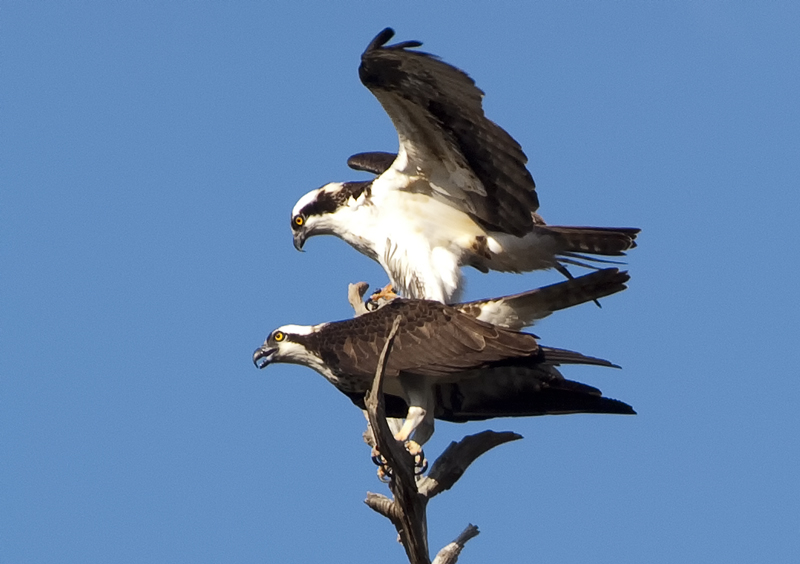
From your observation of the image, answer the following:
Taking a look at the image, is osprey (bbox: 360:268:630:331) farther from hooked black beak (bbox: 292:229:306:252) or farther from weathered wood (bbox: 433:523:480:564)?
hooked black beak (bbox: 292:229:306:252)

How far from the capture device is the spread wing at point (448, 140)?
8.11 m

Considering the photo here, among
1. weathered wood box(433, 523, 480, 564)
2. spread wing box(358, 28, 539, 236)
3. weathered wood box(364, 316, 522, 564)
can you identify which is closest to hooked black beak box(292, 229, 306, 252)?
spread wing box(358, 28, 539, 236)

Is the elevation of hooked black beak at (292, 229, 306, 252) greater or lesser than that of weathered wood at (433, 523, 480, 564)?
greater

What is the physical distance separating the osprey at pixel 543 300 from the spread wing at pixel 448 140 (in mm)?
989

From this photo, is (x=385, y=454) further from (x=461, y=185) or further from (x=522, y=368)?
(x=461, y=185)

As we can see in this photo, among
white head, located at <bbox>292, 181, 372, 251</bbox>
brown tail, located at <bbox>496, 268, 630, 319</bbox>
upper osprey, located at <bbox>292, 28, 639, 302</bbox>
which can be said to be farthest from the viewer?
white head, located at <bbox>292, 181, 372, 251</bbox>

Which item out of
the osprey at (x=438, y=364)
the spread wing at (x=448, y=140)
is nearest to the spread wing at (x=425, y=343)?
the osprey at (x=438, y=364)

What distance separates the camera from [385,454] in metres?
6.64

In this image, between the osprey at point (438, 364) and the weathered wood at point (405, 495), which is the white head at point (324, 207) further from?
the weathered wood at point (405, 495)

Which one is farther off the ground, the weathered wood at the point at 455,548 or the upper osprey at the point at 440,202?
the upper osprey at the point at 440,202

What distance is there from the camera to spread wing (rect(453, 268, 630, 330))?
769 cm

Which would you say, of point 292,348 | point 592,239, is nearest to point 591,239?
point 592,239

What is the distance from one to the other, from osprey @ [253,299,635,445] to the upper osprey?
38.2 inches

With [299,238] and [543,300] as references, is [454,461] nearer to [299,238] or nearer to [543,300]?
[543,300]
